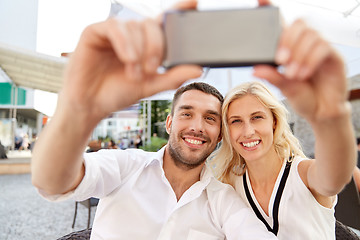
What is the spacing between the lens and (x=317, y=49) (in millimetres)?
456

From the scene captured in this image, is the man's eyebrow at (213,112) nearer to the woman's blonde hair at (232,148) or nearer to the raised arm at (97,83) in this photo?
the woman's blonde hair at (232,148)

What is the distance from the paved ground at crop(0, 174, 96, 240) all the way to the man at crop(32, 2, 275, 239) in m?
2.50

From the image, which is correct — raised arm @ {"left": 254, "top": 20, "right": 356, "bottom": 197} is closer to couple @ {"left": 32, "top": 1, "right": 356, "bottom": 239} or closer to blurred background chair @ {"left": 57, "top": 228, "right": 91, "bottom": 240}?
couple @ {"left": 32, "top": 1, "right": 356, "bottom": 239}

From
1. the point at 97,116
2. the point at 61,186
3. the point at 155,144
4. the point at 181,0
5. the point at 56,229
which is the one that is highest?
the point at 181,0

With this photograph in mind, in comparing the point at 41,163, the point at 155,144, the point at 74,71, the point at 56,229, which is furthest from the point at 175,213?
the point at 155,144

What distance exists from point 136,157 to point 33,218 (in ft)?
11.0

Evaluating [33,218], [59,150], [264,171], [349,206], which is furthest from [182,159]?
[33,218]

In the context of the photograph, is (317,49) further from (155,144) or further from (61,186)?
(155,144)

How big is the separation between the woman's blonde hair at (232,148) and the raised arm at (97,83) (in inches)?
40.2

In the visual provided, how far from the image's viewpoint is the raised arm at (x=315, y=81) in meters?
0.46

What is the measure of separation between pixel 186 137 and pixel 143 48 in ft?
3.53

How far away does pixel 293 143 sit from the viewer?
1.70 meters

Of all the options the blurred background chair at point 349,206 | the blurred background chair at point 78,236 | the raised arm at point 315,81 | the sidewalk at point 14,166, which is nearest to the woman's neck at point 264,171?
the raised arm at point 315,81

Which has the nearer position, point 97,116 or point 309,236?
point 97,116
